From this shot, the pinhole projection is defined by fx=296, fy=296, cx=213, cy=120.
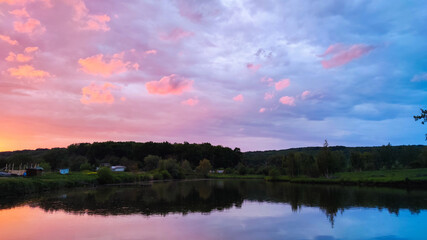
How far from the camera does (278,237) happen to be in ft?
50.9

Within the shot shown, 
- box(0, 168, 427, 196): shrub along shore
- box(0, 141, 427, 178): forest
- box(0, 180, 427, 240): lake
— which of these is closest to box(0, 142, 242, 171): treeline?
box(0, 141, 427, 178): forest

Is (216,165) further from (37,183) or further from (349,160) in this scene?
(37,183)

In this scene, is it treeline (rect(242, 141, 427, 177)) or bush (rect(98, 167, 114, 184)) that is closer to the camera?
bush (rect(98, 167, 114, 184))

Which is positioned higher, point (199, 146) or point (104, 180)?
point (199, 146)

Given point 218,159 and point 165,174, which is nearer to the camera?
point 165,174

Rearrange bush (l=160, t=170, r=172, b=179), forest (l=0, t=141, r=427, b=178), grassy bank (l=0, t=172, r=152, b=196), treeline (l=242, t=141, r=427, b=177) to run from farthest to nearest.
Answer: bush (l=160, t=170, r=172, b=179)
forest (l=0, t=141, r=427, b=178)
treeline (l=242, t=141, r=427, b=177)
grassy bank (l=0, t=172, r=152, b=196)

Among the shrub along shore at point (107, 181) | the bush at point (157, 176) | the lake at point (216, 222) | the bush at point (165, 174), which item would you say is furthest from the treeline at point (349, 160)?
the lake at point (216, 222)

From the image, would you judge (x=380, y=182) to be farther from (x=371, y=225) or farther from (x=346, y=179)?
(x=371, y=225)

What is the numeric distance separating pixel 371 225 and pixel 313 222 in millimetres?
3435

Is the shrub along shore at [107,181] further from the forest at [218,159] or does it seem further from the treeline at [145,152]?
the treeline at [145,152]

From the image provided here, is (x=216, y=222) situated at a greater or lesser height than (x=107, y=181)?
greater

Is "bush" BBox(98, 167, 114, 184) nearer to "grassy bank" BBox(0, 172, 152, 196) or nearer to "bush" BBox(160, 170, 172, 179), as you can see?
"grassy bank" BBox(0, 172, 152, 196)

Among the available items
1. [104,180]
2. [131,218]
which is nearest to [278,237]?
[131,218]

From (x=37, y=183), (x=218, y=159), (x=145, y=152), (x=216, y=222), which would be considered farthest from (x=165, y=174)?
(x=216, y=222)
